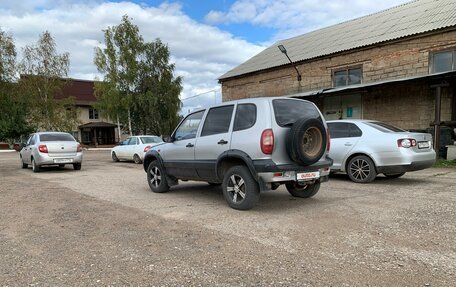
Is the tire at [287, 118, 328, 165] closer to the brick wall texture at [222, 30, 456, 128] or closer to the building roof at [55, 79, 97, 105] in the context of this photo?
the brick wall texture at [222, 30, 456, 128]

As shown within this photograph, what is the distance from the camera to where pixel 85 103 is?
45188 mm

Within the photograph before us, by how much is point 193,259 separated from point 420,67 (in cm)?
1647

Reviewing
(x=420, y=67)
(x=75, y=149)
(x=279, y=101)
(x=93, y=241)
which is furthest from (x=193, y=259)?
(x=420, y=67)

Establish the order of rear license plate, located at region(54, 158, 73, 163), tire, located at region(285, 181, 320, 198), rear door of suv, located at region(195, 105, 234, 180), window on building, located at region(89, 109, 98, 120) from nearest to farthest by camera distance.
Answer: rear door of suv, located at region(195, 105, 234, 180), tire, located at region(285, 181, 320, 198), rear license plate, located at region(54, 158, 73, 163), window on building, located at region(89, 109, 98, 120)

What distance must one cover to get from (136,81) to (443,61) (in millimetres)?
24787

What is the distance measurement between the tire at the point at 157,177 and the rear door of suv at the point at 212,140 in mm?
1253

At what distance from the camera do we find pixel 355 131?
8.82m

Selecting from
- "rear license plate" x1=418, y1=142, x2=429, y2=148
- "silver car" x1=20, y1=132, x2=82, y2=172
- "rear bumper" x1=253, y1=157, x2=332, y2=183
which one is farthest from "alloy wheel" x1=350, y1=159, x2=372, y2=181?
"silver car" x1=20, y1=132, x2=82, y2=172

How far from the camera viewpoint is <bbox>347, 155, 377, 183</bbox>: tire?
8.30 m

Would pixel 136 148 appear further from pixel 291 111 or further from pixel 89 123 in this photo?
pixel 89 123

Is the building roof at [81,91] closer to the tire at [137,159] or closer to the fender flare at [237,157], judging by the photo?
the tire at [137,159]

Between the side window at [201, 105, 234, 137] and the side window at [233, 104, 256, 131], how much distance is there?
190 millimetres

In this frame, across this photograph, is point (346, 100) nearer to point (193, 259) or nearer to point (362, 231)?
point (362, 231)

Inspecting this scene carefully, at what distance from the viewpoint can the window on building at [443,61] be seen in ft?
49.8
